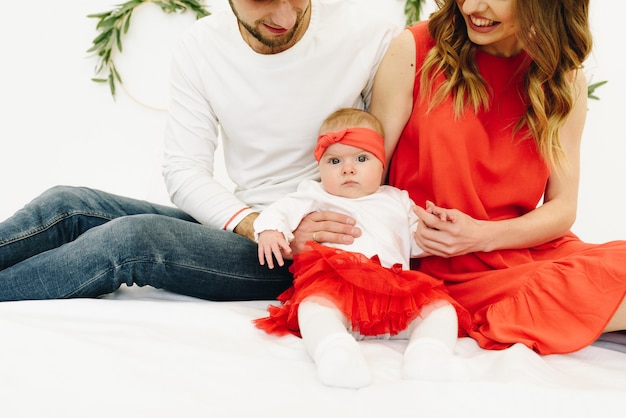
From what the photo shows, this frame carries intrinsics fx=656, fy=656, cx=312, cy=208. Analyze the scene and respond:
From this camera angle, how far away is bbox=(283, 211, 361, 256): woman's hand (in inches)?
58.6

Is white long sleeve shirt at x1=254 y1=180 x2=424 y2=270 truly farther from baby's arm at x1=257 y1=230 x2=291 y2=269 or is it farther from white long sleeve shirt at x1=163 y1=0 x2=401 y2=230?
white long sleeve shirt at x1=163 y1=0 x2=401 y2=230

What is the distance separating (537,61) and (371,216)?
0.52 meters

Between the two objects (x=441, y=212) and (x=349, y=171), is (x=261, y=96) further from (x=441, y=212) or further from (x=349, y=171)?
(x=441, y=212)

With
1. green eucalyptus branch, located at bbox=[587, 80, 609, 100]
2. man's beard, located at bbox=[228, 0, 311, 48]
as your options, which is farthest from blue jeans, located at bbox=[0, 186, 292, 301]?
green eucalyptus branch, located at bbox=[587, 80, 609, 100]

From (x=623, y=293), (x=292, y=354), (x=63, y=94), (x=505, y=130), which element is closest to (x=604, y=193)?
(x=505, y=130)

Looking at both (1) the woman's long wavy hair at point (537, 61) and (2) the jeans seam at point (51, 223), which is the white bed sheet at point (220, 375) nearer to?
(2) the jeans seam at point (51, 223)

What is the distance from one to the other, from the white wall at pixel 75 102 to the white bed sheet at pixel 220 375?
57.0 inches

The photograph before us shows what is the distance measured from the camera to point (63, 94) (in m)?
2.74

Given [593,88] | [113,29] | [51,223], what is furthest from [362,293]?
[593,88]

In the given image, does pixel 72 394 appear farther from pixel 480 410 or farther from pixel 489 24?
pixel 489 24

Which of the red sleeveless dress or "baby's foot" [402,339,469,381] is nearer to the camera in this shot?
"baby's foot" [402,339,469,381]

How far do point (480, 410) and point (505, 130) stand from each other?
2.61ft

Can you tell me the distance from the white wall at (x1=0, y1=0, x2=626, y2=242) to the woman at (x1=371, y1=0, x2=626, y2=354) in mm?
1220

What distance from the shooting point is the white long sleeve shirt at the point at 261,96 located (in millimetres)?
1681
